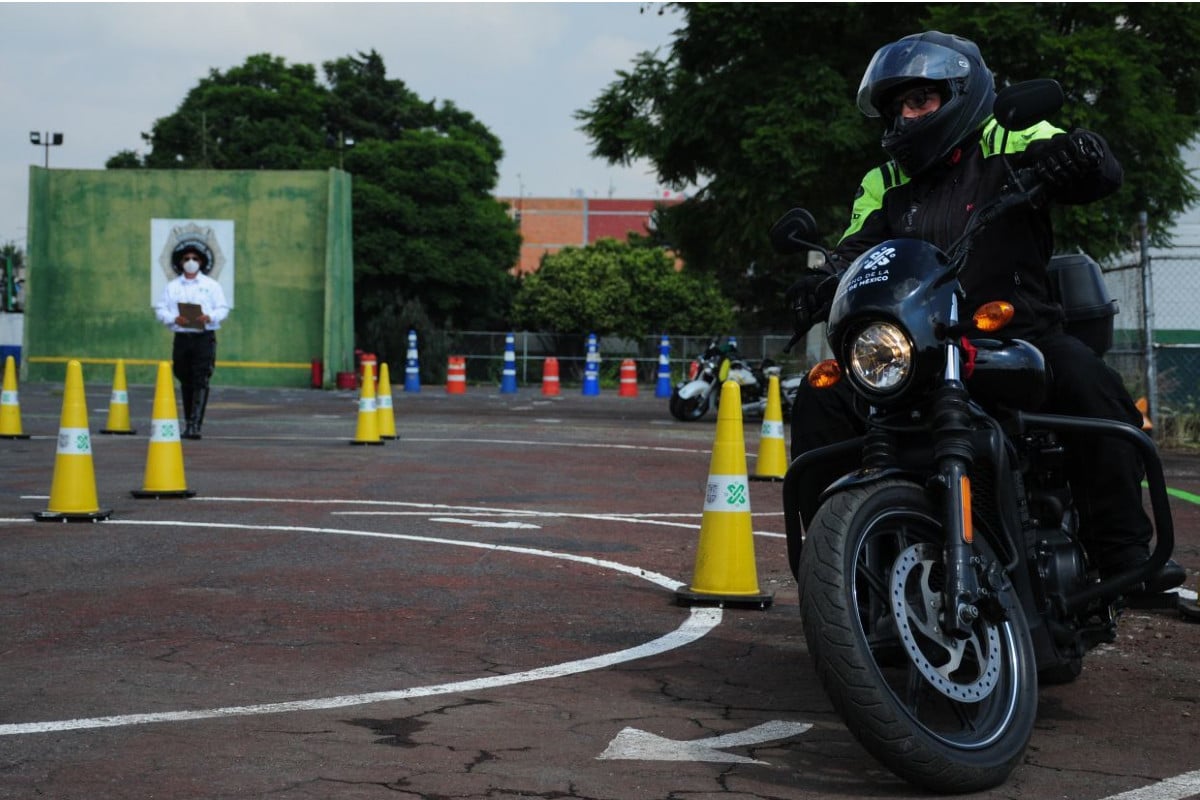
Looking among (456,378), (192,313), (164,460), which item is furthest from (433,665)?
(456,378)

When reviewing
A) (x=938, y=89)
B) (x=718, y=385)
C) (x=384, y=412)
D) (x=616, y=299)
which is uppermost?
(x=616, y=299)

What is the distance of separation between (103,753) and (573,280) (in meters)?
59.0

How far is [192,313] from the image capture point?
57.0ft

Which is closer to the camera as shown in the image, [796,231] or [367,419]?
[796,231]

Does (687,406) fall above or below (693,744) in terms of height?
above

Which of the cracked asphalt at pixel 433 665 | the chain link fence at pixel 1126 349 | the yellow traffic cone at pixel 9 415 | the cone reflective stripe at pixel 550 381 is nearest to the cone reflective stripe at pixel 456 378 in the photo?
the cone reflective stripe at pixel 550 381

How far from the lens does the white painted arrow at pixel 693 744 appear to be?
458cm

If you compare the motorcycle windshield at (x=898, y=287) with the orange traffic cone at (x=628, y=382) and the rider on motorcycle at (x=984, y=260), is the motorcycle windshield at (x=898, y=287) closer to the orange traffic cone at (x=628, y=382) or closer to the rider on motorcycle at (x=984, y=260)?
the rider on motorcycle at (x=984, y=260)

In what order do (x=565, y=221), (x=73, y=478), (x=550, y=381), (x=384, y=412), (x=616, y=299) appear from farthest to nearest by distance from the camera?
1. (x=565, y=221)
2. (x=616, y=299)
3. (x=550, y=381)
4. (x=384, y=412)
5. (x=73, y=478)

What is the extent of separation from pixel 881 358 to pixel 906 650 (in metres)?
0.75

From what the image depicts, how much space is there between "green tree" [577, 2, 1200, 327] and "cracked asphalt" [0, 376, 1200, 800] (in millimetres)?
14463

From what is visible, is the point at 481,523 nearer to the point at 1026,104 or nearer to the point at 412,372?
the point at 1026,104

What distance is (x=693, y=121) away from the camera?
2692 cm

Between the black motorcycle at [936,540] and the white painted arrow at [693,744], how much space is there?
43 cm
